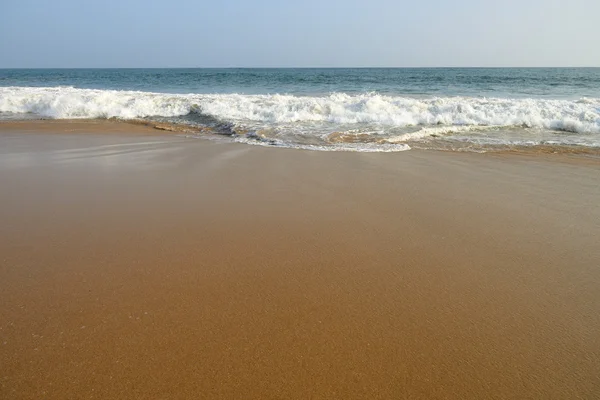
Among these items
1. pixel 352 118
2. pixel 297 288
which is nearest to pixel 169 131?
pixel 352 118

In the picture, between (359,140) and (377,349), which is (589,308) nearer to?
(377,349)

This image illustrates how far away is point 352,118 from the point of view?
11305 millimetres

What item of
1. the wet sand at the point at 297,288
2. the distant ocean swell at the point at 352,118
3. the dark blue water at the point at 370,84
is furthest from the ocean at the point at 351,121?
the dark blue water at the point at 370,84

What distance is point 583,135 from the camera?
9.05 metres

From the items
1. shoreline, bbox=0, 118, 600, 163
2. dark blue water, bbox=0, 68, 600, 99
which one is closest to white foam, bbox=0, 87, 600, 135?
shoreline, bbox=0, 118, 600, 163

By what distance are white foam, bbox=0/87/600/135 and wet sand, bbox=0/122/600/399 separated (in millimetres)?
6278

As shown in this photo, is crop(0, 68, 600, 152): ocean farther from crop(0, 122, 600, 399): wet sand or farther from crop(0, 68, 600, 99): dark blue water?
crop(0, 68, 600, 99): dark blue water

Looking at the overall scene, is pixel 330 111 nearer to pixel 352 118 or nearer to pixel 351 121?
pixel 352 118

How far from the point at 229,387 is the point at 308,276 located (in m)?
1.04

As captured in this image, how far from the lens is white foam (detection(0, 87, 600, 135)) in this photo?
10586mm

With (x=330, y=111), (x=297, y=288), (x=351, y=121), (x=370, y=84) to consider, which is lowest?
(x=297, y=288)

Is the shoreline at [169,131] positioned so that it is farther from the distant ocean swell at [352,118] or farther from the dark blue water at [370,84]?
the dark blue water at [370,84]

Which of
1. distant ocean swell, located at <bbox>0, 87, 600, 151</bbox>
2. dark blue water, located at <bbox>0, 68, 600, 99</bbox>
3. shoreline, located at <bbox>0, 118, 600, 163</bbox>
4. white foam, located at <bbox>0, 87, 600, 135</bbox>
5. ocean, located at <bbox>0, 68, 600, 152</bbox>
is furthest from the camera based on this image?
dark blue water, located at <bbox>0, 68, 600, 99</bbox>

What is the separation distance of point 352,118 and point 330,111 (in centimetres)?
123
